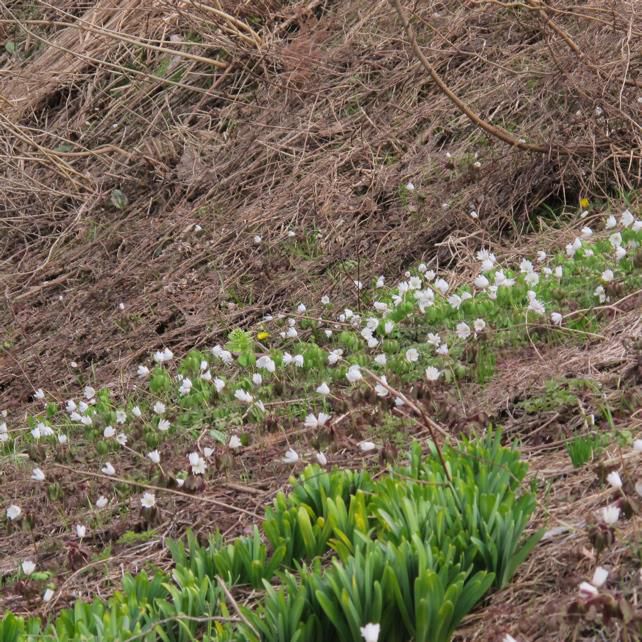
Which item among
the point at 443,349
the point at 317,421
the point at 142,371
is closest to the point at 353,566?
the point at 317,421

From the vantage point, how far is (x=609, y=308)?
183 inches

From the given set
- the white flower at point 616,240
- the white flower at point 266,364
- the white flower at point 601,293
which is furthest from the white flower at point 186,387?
the white flower at point 616,240

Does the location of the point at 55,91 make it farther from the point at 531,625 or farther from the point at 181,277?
the point at 531,625

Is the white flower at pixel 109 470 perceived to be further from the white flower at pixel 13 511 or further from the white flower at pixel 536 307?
the white flower at pixel 536 307

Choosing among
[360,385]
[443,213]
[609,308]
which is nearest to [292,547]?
[360,385]

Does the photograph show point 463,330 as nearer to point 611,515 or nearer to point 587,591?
point 611,515

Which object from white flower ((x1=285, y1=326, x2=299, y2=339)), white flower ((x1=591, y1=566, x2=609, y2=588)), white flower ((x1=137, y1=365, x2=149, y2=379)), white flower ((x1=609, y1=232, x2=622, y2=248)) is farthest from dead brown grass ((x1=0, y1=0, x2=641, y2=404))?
white flower ((x1=591, y1=566, x2=609, y2=588))

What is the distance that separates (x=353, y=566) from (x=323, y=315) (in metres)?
3.69

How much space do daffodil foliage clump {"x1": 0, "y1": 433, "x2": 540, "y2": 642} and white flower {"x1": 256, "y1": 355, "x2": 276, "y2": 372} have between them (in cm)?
174

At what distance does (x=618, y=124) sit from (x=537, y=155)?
21.2 inches

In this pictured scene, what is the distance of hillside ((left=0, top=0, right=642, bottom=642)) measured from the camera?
115 inches

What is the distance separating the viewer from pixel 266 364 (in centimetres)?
527

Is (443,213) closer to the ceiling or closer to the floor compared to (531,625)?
closer to the floor

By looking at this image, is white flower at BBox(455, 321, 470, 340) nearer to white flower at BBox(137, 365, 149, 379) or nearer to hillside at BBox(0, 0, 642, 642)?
hillside at BBox(0, 0, 642, 642)
